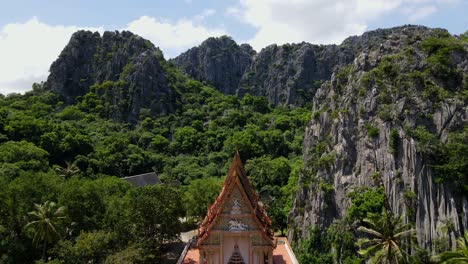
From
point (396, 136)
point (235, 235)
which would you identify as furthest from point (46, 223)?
point (396, 136)

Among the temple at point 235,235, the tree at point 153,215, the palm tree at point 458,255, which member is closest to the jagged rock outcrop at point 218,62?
the tree at point 153,215

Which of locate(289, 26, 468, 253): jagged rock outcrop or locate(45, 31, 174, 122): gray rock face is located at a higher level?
locate(45, 31, 174, 122): gray rock face

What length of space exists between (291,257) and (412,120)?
49.5ft

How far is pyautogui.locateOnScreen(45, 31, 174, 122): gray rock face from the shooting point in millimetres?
97000

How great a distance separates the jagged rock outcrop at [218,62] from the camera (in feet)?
463

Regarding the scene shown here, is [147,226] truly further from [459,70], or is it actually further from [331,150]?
[459,70]

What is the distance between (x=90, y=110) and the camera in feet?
314

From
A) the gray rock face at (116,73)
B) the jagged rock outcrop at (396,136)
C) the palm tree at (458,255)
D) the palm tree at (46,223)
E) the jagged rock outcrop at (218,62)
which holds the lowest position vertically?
the palm tree at (458,255)

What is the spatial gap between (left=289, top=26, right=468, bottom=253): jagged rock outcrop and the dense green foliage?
973cm

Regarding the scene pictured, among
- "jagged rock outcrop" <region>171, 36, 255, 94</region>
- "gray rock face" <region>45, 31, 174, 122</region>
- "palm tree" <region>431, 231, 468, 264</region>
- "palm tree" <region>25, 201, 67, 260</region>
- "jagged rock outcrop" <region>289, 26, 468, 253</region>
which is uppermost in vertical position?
"jagged rock outcrop" <region>171, 36, 255, 94</region>

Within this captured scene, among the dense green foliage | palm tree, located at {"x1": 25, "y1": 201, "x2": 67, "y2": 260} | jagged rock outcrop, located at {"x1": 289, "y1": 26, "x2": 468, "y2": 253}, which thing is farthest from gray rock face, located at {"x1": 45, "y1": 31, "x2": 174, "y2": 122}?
palm tree, located at {"x1": 25, "y1": 201, "x2": 67, "y2": 260}

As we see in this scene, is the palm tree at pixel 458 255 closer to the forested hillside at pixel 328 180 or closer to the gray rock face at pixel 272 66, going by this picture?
the forested hillside at pixel 328 180

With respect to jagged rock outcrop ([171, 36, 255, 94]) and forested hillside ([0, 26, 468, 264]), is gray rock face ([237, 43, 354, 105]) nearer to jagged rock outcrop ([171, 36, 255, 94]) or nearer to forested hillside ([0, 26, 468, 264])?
jagged rock outcrop ([171, 36, 255, 94])

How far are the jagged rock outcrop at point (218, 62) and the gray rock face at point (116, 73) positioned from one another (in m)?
30.1
